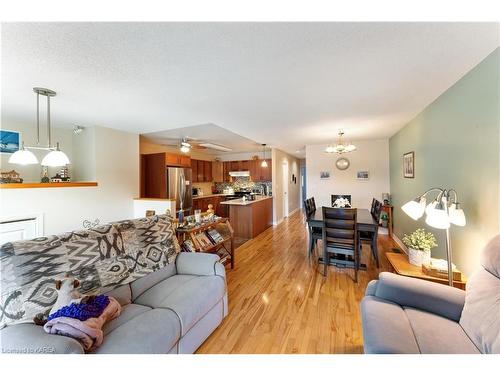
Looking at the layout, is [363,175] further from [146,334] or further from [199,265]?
[146,334]

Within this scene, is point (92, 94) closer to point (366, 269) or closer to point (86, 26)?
point (86, 26)

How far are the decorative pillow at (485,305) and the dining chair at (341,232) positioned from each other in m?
1.43

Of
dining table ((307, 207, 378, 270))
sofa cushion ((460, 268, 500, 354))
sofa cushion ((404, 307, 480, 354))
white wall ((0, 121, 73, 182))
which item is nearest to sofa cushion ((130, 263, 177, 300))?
sofa cushion ((404, 307, 480, 354))

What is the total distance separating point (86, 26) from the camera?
120 cm

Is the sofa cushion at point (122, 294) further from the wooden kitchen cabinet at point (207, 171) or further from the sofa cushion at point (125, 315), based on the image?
the wooden kitchen cabinet at point (207, 171)

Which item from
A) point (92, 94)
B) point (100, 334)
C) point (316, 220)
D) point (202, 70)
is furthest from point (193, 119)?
point (100, 334)

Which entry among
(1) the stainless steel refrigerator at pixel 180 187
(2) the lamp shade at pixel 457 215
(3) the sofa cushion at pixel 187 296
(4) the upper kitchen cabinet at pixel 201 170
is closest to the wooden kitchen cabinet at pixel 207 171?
(4) the upper kitchen cabinet at pixel 201 170

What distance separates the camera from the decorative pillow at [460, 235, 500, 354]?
1080mm

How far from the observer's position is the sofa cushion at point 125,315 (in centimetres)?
128

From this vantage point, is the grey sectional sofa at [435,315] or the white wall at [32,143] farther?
the white wall at [32,143]

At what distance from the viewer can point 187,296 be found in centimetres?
160

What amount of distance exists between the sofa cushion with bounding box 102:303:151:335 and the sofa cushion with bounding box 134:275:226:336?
75 millimetres

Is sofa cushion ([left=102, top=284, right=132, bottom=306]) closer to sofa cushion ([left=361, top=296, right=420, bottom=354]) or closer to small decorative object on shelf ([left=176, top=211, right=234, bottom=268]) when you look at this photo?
small decorative object on shelf ([left=176, top=211, right=234, bottom=268])

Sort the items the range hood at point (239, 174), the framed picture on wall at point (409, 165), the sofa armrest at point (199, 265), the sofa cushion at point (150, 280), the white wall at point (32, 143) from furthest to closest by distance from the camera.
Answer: the range hood at point (239, 174), the framed picture on wall at point (409, 165), the white wall at point (32, 143), the sofa armrest at point (199, 265), the sofa cushion at point (150, 280)
